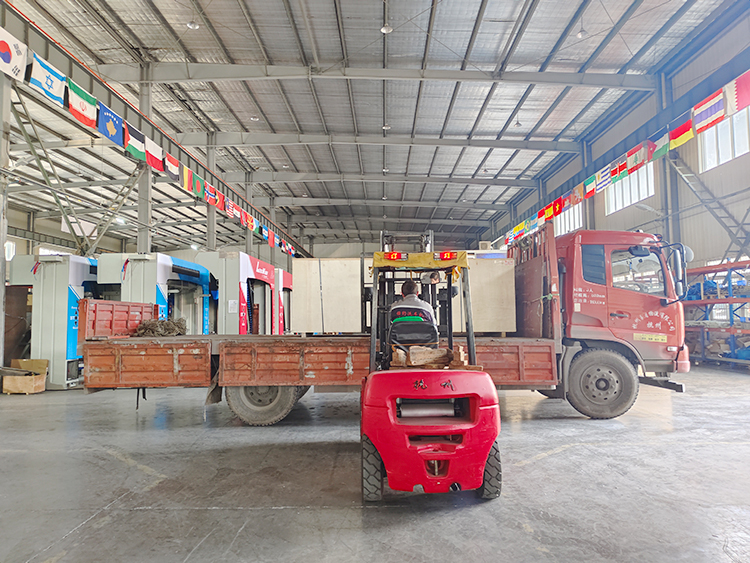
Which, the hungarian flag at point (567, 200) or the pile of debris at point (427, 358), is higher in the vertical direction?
the hungarian flag at point (567, 200)

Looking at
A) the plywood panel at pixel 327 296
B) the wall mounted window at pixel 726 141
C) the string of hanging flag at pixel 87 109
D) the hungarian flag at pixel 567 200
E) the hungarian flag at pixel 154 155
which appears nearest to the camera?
the string of hanging flag at pixel 87 109

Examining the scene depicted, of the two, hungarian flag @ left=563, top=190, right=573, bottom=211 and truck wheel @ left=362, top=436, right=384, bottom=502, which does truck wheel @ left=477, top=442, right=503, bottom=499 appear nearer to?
truck wheel @ left=362, top=436, right=384, bottom=502

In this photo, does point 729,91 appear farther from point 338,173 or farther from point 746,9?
point 338,173

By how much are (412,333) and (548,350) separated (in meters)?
3.40

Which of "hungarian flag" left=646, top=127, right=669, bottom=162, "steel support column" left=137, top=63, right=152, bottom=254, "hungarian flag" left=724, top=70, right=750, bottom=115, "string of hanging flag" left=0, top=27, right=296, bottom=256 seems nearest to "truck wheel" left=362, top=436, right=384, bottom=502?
"string of hanging flag" left=0, top=27, right=296, bottom=256

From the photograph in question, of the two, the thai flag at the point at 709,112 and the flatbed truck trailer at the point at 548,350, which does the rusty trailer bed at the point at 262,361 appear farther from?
the thai flag at the point at 709,112

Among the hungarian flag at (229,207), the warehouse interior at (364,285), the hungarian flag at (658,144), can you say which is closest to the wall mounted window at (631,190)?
the warehouse interior at (364,285)

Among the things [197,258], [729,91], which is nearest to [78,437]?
[197,258]

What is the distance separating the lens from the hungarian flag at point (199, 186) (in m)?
14.0

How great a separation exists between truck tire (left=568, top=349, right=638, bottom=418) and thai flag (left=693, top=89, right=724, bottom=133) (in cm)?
679

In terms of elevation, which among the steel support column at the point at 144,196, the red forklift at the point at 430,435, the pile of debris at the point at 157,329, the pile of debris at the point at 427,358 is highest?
the steel support column at the point at 144,196

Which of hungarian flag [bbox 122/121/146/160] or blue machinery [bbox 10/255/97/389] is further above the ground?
hungarian flag [bbox 122/121/146/160]

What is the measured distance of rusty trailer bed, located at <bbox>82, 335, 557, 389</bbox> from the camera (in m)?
6.48

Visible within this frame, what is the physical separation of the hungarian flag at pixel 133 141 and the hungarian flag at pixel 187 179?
2.07m
